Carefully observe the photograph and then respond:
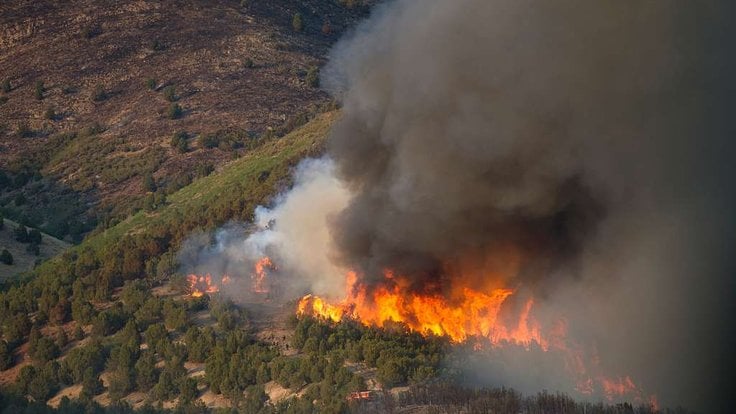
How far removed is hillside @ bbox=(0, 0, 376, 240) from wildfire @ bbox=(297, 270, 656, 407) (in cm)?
3094

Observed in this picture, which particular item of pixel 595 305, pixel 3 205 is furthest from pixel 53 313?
pixel 3 205

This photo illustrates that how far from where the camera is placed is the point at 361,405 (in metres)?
39.0

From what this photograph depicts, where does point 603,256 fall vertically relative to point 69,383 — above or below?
above

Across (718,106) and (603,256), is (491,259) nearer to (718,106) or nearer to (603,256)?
(603,256)

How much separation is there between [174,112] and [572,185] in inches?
1933

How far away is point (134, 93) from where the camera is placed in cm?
9569

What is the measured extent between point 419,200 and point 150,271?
16539 millimetres

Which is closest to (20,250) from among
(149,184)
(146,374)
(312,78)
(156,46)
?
(149,184)

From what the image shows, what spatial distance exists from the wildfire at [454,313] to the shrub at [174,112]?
43283 millimetres

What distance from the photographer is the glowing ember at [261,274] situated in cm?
5347

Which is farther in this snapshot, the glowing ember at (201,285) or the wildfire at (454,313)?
the glowing ember at (201,285)

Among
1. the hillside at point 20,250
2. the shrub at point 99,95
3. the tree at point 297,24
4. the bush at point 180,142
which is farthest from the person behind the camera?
the tree at point 297,24

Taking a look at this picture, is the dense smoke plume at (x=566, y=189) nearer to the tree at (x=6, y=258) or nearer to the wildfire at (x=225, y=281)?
the wildfire at (x=225, y=281)

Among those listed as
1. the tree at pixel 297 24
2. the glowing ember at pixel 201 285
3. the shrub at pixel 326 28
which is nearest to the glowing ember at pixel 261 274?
the glowing ember at pixel 201 285
